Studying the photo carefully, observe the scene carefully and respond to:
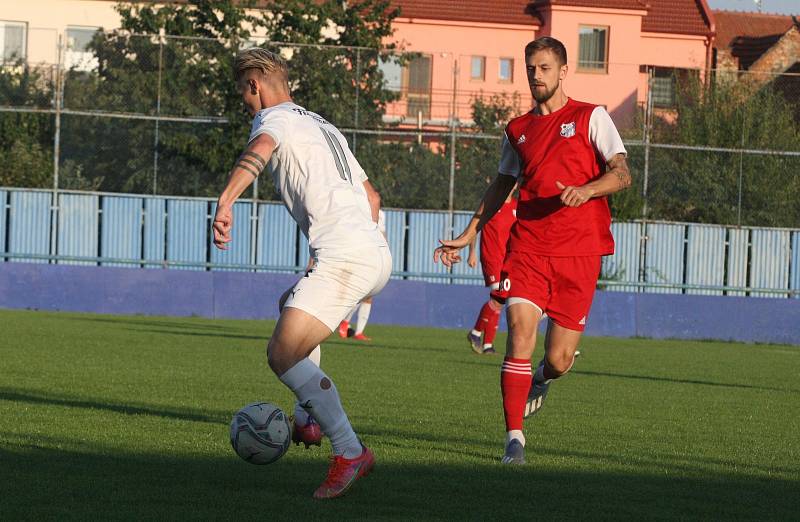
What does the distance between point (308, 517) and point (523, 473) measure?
176 centimetres

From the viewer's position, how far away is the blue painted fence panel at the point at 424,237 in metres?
26.1

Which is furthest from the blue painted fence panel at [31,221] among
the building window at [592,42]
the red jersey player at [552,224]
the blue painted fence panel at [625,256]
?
the building window at [592,42]

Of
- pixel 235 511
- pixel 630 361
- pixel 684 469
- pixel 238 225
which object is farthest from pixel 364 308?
pixel 235 511

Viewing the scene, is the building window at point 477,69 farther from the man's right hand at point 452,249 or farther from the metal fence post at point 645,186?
the man's right hand at point 452,249

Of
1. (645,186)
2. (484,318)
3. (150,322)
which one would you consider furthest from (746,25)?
(484,318)

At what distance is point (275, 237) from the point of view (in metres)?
26.2

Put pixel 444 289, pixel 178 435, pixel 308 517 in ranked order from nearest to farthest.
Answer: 1. pixel 308 517
2. pixel 178 435
3. pixel 444 289

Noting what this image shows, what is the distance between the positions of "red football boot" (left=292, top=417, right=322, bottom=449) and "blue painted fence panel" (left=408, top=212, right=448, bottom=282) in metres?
18.7

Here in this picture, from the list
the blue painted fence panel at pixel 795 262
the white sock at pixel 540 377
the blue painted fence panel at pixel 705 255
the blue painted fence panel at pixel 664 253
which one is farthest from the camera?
the blue painted fence panel at pixel 795 262

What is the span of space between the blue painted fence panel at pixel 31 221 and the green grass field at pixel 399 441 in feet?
32.2

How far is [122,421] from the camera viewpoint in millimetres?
8625

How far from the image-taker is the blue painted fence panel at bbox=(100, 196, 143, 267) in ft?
84.8

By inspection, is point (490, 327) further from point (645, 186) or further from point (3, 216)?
point (3, 216)

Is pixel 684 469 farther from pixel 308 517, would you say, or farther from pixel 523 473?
pixel 308 517
